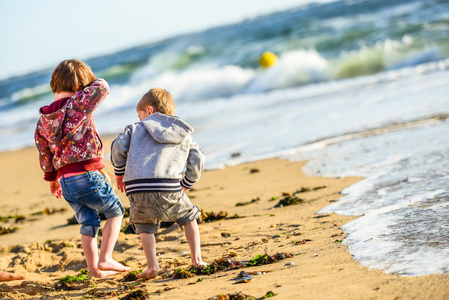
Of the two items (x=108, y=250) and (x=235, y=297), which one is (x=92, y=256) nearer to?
(x=108, y=250)

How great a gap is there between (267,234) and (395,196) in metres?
1.05

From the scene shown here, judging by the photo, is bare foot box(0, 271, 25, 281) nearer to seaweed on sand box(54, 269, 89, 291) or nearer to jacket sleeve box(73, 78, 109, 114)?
seaweed on sand box(54, 269, 89, 291)

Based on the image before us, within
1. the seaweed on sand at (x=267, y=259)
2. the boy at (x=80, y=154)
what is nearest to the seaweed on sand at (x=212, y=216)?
the boy at (x=80, y=154)

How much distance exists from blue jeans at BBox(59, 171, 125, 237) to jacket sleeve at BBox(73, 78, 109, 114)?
44cm

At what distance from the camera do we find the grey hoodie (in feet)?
10.8

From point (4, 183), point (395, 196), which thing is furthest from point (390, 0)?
point (395, 196)

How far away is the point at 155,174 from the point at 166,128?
304mm

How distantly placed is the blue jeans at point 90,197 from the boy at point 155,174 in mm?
175

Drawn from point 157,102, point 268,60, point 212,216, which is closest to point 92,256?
point 157,102

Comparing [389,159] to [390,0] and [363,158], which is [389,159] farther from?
[390,0]

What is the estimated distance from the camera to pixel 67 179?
3.49 metres

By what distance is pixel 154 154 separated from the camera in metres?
3.32

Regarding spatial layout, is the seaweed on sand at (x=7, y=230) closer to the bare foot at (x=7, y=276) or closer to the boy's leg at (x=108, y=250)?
the bare foot at (x=7, y=276)

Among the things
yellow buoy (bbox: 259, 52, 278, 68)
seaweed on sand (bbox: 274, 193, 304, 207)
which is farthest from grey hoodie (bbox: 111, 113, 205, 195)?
yellow buoy (bbox: 259, 52, 278, 68)
